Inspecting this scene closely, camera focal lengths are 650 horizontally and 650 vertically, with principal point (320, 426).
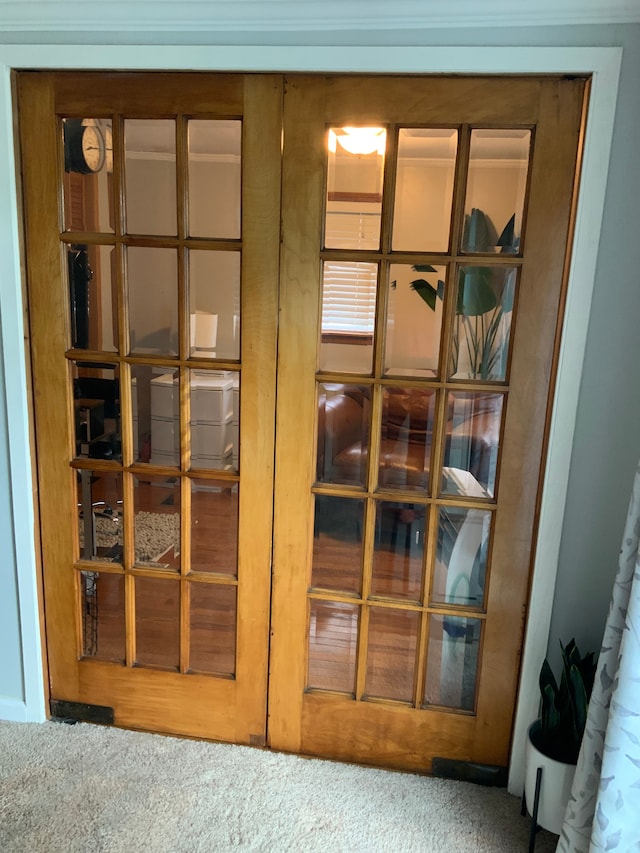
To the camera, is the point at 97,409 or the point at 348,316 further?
the point at 97,409

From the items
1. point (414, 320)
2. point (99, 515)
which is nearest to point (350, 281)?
point (414, 320)

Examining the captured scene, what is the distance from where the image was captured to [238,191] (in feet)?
5.78

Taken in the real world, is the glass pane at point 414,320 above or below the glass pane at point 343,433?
above

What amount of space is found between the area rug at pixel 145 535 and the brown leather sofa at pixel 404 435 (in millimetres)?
515

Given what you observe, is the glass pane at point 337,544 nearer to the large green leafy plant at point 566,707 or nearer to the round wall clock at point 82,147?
the large green leafy plant at point 566,707

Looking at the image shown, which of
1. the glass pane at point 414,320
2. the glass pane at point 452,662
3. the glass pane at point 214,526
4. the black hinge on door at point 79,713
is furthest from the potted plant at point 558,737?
the black hinge on door at point 79,713

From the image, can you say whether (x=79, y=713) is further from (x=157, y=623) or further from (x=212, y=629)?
(x=212, y=629)

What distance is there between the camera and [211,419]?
190 centimetres

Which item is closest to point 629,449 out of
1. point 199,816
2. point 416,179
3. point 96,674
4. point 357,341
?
point 357,341

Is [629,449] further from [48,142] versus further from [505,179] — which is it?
[48,142]

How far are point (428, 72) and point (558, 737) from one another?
1.74m

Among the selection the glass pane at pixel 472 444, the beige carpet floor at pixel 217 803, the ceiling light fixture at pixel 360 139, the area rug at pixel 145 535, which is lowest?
the beige carpet floor at pixel 217 803

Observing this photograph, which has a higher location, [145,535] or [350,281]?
[350,281]

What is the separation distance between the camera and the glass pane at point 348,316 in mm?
1763
